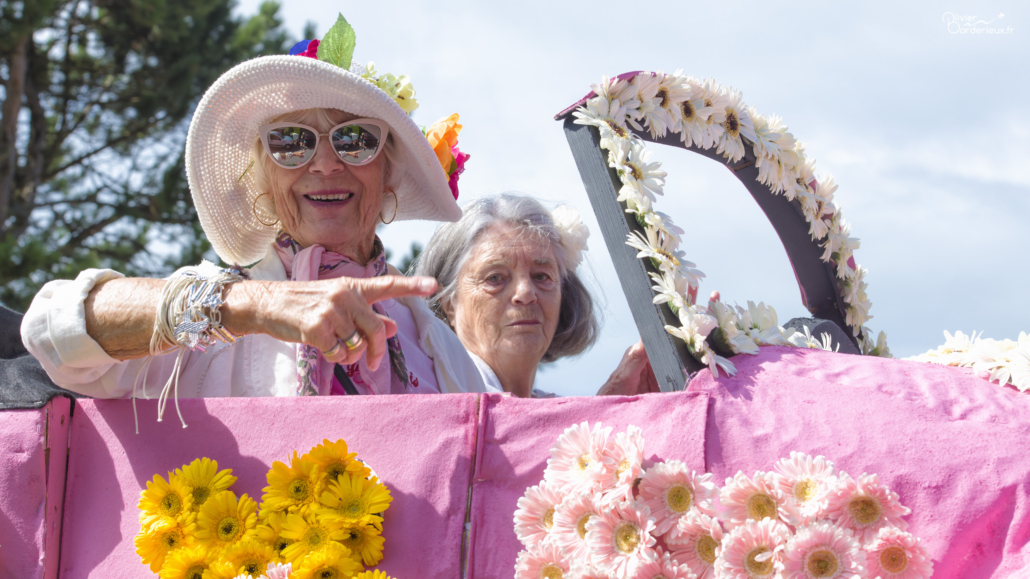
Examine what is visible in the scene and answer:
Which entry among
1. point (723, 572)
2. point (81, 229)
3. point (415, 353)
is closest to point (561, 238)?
point (415, 353)

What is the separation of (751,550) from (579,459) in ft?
1.07

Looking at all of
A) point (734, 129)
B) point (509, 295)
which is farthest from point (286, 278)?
point (734, 129)

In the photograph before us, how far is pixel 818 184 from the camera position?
2281 mm

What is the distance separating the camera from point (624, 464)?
1.43m

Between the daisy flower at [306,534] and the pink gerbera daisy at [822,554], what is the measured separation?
81 cm

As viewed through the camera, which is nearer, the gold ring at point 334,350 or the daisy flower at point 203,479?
the gold ring at point 334,350

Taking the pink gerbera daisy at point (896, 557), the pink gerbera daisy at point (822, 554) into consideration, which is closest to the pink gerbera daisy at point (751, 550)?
the pink gerbera daisy at point (822, 554)

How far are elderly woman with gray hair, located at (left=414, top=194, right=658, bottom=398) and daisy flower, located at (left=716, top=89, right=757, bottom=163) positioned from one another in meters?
1.18

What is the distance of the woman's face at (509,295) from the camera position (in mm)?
3062

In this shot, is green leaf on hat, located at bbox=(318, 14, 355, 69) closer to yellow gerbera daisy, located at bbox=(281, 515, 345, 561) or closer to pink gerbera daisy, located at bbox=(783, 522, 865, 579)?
yellow gerbera daisy, located at bbox=(281, 515, 345, 561)

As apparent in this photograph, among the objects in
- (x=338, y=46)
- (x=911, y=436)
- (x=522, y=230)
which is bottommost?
(x=911, y=436)

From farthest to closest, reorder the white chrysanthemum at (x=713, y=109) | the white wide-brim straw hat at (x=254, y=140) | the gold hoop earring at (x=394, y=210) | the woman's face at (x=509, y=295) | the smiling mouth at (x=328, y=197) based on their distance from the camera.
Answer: the woman's face at (x=509, y=295)
the gold hoop earring at (x=394, y=210)
the smiling mouth at (x=328, y=197)
the white wide-brim straw hat at (x=254, y=140)
the white chrysanthemum at (x=713, y=109)

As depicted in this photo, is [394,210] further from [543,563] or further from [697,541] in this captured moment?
[697,541]

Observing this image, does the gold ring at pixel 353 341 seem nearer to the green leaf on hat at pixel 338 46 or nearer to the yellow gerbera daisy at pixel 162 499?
the yellow gerbera daisy at pixel 162 499
